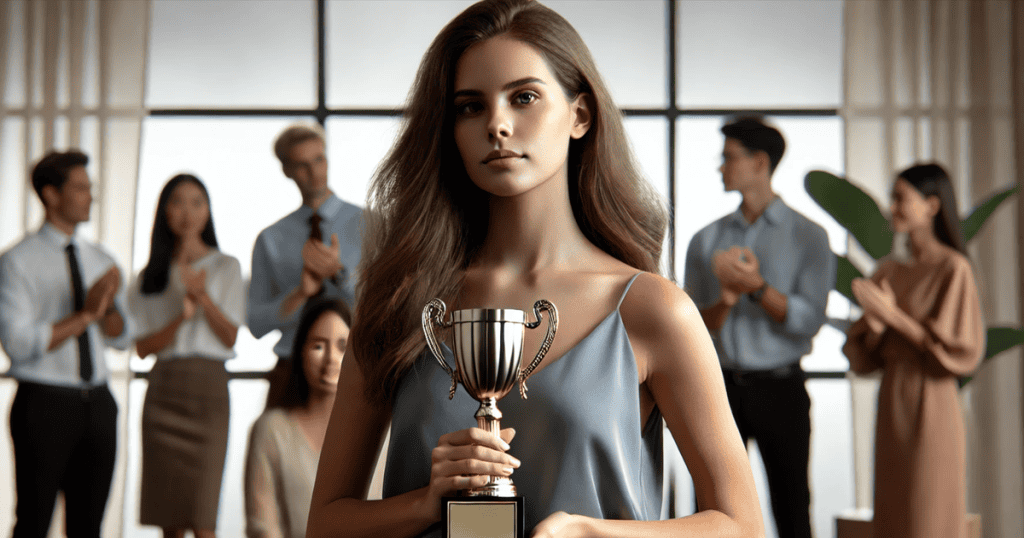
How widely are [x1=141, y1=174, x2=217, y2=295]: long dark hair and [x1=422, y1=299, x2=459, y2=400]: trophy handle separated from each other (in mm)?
3866

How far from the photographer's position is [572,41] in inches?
63.3

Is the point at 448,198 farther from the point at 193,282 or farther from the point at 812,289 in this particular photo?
the point at 193,282

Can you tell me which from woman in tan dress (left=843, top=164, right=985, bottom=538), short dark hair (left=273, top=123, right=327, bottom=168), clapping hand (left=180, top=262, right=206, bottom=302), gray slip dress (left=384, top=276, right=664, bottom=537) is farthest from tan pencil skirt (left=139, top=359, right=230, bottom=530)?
gray slip dress (left=384, top=276, right=664, bottom=537)

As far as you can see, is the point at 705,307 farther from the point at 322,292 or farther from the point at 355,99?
the point at 355,99

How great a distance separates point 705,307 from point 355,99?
2.54 metres

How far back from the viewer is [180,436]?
5.30m

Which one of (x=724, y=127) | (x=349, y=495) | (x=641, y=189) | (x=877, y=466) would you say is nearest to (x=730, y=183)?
(x=724, y=127)

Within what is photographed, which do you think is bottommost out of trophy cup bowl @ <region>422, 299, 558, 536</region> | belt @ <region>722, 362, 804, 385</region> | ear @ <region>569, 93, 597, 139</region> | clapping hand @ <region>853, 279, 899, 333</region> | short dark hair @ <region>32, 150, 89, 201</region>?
belt @ <region>722, 362, 804, 385</region>

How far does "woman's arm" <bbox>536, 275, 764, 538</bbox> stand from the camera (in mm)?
1415

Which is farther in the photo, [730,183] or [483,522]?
[730,183]

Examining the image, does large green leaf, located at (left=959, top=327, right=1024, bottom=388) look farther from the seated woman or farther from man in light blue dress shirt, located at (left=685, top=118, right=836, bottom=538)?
the seated woman

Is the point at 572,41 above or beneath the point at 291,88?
beneath

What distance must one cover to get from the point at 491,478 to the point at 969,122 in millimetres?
5920

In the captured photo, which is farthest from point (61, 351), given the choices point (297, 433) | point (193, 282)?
point (297, 433)
